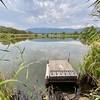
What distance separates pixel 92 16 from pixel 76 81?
5.58 m

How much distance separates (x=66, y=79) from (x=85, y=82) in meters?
1.31

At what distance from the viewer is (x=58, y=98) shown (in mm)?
5004

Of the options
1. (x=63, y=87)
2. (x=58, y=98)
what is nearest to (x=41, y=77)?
→ (x=63, y=87)

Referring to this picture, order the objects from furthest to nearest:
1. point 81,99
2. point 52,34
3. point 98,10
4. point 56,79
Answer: point 52,34 < point 56,79 < point 81,99 < point 98,10

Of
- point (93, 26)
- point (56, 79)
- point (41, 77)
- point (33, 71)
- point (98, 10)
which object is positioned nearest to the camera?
point (98, 10)

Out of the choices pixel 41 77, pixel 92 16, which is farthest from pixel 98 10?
pixel 41 77

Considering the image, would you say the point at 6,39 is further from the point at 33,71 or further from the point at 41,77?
the point at 33,71

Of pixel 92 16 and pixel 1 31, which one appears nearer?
pixel 1 31

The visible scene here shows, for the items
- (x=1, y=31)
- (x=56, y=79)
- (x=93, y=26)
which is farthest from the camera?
(x=56, y=79)

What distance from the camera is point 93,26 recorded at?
2303mm

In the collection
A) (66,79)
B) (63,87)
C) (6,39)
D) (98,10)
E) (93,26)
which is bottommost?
(63,87)

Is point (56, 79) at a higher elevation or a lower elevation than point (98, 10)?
lower

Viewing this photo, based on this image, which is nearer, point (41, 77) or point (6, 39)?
point (6, 39)

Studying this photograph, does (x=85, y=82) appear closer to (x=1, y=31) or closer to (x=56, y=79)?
(x=56, y=79)
